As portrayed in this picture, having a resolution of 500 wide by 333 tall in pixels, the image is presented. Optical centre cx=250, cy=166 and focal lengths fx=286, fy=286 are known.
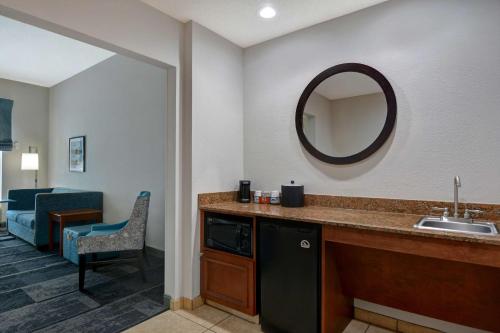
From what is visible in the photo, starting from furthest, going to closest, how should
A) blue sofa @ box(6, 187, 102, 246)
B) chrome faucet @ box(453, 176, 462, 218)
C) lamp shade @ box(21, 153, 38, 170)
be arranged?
lamp shade @ box(21, 153, 38, 170) → blue sofa @ box(6, 187, 102, 246) → chrome faucet @ box(453, 176, 462, 218)

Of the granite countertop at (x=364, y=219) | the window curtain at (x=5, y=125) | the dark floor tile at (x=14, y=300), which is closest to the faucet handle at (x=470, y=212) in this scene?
the granite countertop at (x=364, y=219)

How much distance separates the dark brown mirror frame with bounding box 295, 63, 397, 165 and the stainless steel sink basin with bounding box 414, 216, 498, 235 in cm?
66

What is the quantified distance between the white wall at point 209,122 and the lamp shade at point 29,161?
14.7 feet

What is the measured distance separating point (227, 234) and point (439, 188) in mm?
1602

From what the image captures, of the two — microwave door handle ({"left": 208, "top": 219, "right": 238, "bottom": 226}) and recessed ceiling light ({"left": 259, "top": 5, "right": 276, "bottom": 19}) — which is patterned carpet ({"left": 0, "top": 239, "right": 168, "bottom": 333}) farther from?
recessed ceiling light ({"left": 259, "top": 5, "right": 276, "bottom": 19})

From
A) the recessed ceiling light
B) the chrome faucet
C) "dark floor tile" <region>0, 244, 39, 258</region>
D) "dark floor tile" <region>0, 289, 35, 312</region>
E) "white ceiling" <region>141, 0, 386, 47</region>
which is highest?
"white ceiling" <region>141, 0, 386, 47</region>

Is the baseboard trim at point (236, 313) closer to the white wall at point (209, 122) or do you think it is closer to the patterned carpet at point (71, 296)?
the white wall at point (209, 122)

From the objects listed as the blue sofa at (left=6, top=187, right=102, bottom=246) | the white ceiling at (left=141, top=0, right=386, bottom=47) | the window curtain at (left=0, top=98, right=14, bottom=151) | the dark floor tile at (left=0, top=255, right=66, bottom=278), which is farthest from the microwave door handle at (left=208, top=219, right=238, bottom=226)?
the window curtain at (left=0, top=98, right=14, bottom=151)

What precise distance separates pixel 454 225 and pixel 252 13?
7.10 ft

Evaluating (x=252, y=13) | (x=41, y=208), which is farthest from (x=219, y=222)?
(x=41, y=208)

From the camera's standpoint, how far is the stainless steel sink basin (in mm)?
1687

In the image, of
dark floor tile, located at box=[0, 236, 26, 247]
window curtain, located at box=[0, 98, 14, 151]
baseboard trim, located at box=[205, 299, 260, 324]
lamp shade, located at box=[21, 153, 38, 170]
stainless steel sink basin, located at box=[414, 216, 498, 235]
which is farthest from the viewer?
lamp shade, located at box=[21, 153, 38, 170]

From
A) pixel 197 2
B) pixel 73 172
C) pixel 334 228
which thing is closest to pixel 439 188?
pixel 334 228

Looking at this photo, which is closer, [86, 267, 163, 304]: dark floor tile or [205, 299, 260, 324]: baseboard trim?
[205, 299, 260, 324]: baseboard trim
